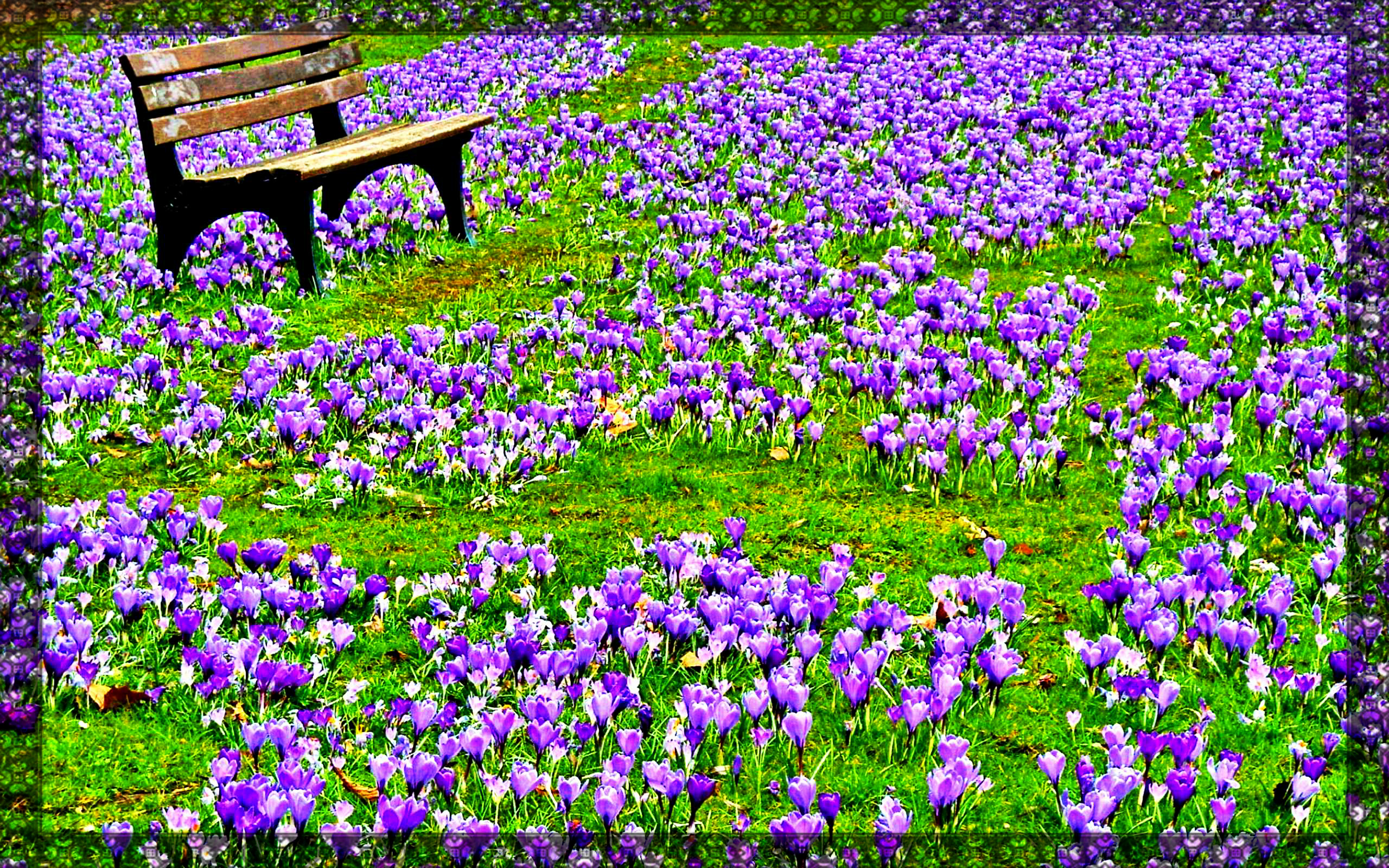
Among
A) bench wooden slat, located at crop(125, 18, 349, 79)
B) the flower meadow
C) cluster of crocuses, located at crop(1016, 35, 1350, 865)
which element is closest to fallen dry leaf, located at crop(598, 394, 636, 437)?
the flower meadow

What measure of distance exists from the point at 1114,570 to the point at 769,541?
4.76 ft

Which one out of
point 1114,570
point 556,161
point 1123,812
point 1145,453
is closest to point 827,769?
point 1123,812

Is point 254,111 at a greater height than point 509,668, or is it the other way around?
point 254,111

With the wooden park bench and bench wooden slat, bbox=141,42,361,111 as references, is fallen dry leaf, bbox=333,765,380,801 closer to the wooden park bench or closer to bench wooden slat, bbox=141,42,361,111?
the wooden park bench

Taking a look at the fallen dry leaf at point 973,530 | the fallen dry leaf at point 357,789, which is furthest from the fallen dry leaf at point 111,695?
the fallen dry leaf at point 973,530

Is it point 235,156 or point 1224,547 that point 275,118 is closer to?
point 235,156

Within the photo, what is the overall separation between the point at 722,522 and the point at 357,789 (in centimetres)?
231

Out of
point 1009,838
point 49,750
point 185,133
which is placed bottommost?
point 1009,838

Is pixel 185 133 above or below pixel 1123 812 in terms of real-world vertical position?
above

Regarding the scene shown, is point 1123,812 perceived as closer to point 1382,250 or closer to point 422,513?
point 422,513

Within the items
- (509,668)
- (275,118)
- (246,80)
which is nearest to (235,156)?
(246,80)

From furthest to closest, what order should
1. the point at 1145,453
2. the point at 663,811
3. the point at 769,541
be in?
1. the point at 1145,453
2. the point at 769,541
3. the point at 663,811

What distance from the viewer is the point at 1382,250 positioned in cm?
856

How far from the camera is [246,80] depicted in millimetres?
9328
